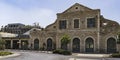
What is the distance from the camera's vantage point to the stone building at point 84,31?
44.8 metres

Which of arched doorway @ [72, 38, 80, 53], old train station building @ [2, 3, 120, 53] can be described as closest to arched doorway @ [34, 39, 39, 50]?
old train station building @ [2, 3, 120, 53]

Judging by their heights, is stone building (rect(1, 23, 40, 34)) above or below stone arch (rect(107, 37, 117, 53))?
above

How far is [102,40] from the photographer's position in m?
45.3

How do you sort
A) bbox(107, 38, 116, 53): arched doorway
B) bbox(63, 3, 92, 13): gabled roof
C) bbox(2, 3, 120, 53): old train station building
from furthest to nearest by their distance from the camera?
bbox(63, 3, 92, 13): gabled roof → bbox(2, 3, 120, 53): old train station building → bbox(107, 38, 116, 53): arched doorway

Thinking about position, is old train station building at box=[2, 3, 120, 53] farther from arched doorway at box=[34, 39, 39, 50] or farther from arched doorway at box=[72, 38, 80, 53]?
arched doorway at box=[34, 39, 39, 50]

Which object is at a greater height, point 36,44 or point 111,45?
point 36,44

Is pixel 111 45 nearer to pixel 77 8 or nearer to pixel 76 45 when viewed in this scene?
pixel 76 45

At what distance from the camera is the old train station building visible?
44.8 meters

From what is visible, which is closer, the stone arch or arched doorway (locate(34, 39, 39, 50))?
the stone arch

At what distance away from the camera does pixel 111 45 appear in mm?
44469

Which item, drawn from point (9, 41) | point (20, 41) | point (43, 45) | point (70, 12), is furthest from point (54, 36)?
point (9, 41)

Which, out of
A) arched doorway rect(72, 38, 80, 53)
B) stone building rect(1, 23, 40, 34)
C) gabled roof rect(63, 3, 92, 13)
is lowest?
arched doorway rect(72, 38, 80, 53)

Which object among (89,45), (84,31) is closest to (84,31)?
(84,31)

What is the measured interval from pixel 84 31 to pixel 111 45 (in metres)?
6.12
